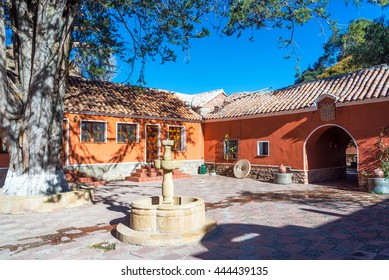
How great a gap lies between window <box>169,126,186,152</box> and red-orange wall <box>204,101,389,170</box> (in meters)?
1.67

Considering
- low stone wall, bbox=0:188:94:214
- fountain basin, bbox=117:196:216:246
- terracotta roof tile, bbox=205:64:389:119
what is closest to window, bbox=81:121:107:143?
low stone wall, bbox=0:188:94:214

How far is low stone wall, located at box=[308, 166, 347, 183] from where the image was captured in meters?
13.1

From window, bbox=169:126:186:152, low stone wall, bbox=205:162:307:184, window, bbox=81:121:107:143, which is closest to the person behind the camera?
low stone wall, bbox=205:162:307:184

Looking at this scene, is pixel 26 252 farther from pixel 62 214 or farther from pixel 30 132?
pixel 30 132

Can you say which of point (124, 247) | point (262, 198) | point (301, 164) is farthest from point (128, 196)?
point (301, 164)

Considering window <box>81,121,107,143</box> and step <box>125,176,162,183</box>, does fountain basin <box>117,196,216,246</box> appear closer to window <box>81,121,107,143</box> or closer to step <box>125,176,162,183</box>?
step <box>125,176,162,183</box>

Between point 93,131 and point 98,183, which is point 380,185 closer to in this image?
point 98,183

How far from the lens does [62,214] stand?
23.9 ft

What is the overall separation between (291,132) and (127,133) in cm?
796

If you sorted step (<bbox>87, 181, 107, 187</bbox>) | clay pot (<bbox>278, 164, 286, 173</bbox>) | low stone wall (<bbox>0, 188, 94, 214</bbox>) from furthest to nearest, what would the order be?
clay pot (<bbox>278, 164, 286, 173</bbox>) → step (<bbox>87, 181, 107, 187</bbox>) → low stone wall (<bbox>0, 188, 94, 214</bbox>)

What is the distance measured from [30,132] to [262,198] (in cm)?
705

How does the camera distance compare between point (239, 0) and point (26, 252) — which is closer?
point (26, 252)

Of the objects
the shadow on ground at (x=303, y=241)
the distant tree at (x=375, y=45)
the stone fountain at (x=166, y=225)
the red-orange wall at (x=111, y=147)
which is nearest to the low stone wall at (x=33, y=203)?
the stone fountain at (x=166, y=225)

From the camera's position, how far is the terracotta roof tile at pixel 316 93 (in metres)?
11.1
